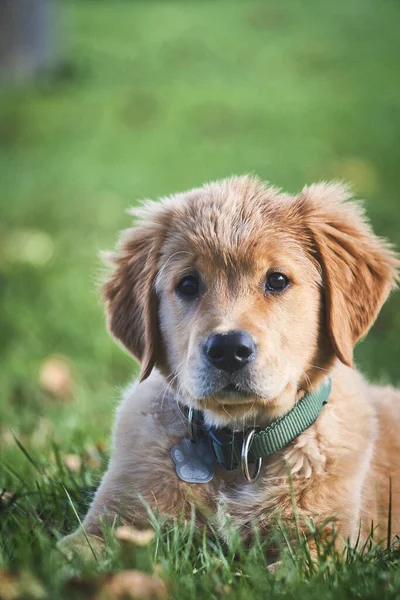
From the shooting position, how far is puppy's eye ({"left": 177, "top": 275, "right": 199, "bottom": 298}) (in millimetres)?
3164

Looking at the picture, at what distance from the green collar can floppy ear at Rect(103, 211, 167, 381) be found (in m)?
0.37

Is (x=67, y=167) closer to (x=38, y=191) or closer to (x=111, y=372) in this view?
(x=38, y=191)

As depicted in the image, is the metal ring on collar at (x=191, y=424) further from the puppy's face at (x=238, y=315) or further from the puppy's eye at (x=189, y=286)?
the puppy's eye at (x=189, y=286)

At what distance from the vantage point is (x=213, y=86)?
1348 cm

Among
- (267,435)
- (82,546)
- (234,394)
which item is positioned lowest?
(82,546)

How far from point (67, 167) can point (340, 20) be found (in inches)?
296

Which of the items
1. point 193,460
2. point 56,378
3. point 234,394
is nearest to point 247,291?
point 234,394

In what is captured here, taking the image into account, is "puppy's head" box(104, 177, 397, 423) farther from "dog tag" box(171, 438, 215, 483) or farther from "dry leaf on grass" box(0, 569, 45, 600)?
"dry leaf on grass" box(0, 569, 45, 600)

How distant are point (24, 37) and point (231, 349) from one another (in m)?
12.5

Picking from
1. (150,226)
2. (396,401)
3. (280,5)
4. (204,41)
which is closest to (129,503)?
(150,226)

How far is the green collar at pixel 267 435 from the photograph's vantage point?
3.04 metres

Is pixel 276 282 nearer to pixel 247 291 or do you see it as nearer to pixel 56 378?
pixel 247 291

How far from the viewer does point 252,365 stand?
2857 millimetres

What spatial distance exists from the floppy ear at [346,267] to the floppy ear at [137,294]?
606 mm
